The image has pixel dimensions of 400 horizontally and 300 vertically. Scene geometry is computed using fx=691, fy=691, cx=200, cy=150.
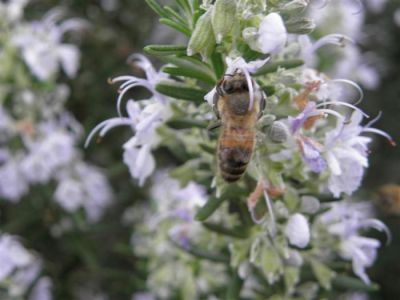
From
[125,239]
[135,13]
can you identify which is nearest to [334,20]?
[135,13]

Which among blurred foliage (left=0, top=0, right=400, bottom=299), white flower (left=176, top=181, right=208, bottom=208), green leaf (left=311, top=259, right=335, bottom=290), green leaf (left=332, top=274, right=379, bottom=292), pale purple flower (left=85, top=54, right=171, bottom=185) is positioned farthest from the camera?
blurred foliage (left=0, top=0, right=400, bottom=299)

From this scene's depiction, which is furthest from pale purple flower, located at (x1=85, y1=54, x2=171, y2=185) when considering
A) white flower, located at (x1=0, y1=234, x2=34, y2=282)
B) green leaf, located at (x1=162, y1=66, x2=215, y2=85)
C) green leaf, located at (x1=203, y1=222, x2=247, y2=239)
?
white flower, located at (x1=0, y1=234, x2=34, y2=282)

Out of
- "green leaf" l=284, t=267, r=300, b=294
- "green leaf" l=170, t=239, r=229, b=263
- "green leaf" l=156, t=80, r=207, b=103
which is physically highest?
"green leaf" l=156, t=80, r=207, b=103

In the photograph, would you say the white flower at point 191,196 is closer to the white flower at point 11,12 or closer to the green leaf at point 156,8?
the green leaf at point 156,8

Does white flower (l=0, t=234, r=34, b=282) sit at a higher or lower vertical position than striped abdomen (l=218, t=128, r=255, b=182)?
lower

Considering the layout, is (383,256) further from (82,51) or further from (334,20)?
(82,51)

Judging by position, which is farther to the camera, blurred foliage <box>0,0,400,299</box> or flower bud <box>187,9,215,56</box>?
blurred foliage <box>0,0,400,299</box>

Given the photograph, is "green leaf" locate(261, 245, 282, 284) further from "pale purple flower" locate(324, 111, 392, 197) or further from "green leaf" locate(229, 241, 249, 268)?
"pale purple flower" locate(324, 111, 392, 197)

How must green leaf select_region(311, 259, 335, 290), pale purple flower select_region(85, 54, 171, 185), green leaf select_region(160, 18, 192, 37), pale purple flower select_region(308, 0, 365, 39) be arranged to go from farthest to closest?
pale purple flower select_region(308, 0, 365, 39), green leaf select_region(311, 259, 335, 290), pale purple flower select_region(85, 54, 171, 185), green leaf select_region(160, 18, 192, 37)
